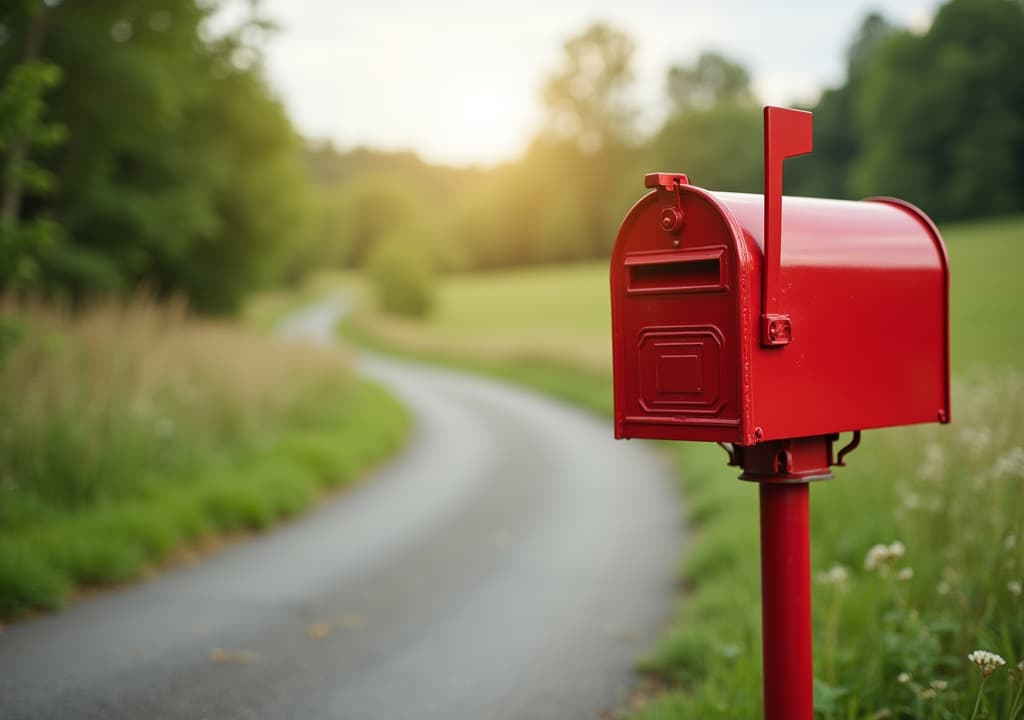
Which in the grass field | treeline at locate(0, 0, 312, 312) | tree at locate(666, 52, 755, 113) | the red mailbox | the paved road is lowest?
the paved road

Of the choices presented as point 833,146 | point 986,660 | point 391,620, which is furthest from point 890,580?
point 833,146

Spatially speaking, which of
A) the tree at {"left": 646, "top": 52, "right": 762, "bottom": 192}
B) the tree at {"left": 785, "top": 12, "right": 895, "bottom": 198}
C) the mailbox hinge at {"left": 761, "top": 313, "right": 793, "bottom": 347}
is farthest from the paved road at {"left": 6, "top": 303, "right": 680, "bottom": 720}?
the tree at {"left": 785, "top": 12, "right": 895, "bottom": 198}

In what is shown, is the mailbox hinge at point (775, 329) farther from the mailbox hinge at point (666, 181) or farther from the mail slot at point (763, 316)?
the mailbox hinge at point (666, 181)

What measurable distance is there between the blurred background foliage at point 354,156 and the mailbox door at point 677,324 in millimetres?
4700

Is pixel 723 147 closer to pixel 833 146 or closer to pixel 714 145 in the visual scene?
pixel 714 145

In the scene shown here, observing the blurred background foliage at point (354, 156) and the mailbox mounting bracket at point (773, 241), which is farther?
the blurred background foliage at point (354, 156)

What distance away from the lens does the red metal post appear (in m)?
2.58

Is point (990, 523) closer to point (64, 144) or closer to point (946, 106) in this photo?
point (64, 144)

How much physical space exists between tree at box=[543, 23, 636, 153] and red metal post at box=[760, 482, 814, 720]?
65.4m

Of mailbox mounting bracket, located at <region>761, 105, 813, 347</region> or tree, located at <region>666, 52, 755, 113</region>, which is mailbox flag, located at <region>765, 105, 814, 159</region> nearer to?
mailbox mounting bracket, located at <region>761, 105, 813, 347</region>

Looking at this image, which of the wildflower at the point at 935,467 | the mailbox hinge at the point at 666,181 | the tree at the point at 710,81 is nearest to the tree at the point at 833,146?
the tree at the point at 710,81

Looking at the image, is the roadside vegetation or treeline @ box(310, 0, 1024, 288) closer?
the roadside vegetation

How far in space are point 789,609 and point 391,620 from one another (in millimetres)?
3456

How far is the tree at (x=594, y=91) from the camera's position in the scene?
212ft
